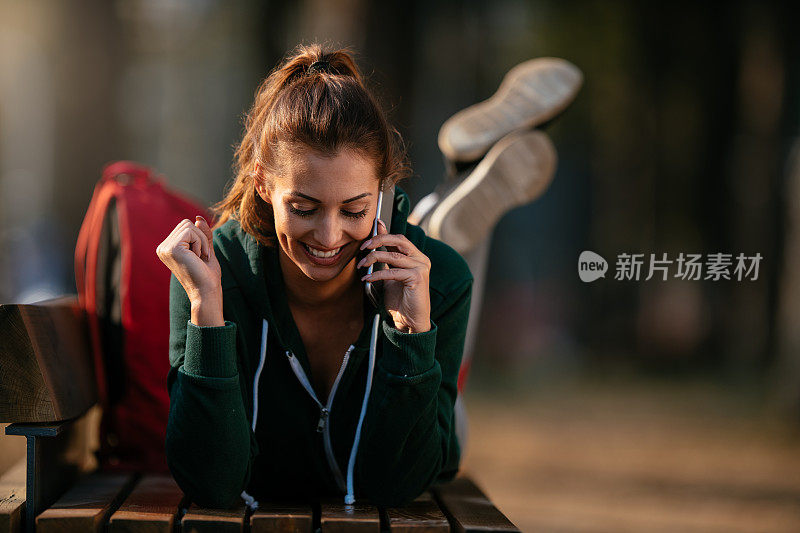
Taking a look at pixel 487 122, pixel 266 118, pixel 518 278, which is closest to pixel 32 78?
pixel 518 278

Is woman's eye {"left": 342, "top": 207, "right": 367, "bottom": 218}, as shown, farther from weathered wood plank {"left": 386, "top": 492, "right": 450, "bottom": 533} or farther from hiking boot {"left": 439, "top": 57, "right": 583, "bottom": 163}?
hiking boot {"left": 439, "top": 57, "right": 583, "bottom": 163}

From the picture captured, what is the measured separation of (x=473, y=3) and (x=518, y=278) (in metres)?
3.25

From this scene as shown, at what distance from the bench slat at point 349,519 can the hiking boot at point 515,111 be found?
153 centimetres

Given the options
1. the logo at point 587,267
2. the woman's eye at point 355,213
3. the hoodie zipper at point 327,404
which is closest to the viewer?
the woman's eye at point 355,213

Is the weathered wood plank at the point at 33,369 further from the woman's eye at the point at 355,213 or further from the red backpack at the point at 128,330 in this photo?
the woman's eye at the point at 355,213

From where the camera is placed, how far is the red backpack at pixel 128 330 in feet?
8.68

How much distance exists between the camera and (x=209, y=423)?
6.49ft

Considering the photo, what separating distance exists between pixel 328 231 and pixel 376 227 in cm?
18

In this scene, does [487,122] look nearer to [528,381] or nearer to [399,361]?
[399,361]

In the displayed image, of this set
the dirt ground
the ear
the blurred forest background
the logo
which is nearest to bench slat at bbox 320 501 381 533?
the ear

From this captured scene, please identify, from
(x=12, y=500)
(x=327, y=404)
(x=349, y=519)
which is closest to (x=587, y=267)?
(x=327, y=404)

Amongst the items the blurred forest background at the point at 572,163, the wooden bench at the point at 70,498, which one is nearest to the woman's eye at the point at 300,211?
the wooden bench at the point at 70,498

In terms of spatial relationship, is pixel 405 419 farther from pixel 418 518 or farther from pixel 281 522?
pixel 281 522

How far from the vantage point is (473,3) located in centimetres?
959
